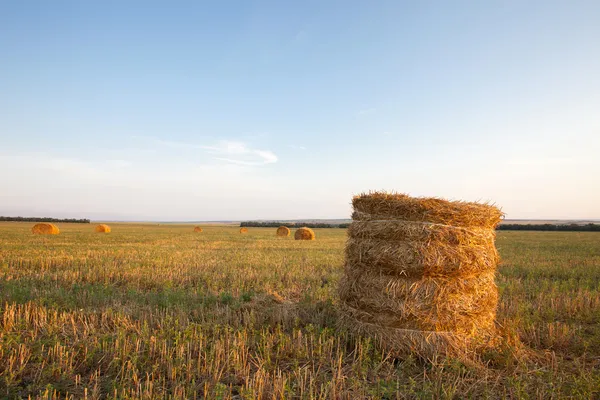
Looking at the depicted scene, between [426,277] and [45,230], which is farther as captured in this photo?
[45,230]

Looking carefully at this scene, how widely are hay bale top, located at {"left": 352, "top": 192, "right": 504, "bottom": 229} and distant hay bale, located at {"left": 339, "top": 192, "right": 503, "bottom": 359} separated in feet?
0.04

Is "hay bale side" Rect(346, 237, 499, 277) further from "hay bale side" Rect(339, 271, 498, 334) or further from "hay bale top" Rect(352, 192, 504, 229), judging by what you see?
"hay bale top" Rect(352, 192, 504, 229)

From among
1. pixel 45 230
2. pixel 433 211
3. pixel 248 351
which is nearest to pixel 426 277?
pixel 433 211

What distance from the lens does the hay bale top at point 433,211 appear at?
5293 millimetres

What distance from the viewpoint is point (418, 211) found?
5.33 metres

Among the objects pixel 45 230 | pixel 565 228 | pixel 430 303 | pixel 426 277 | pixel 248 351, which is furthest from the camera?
pixel 565 228

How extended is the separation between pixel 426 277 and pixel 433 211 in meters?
0.94

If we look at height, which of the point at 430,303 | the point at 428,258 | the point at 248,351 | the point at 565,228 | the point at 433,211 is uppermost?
the point at 433,211

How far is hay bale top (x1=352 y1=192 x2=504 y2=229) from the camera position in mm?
5293

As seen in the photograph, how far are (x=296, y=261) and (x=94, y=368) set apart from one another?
9843 mm

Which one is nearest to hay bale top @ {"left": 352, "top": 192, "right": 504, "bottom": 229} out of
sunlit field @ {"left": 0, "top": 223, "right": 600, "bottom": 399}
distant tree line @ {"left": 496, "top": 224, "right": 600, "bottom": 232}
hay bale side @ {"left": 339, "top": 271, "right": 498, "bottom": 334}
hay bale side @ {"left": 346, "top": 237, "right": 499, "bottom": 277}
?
hay bale side @ {"left": 346, "top": 237, "right": 499, "bottom": 277}

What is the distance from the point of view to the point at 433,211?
527 cm

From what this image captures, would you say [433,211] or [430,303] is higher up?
[433,211]

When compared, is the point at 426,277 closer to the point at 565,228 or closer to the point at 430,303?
the point at 430,303
